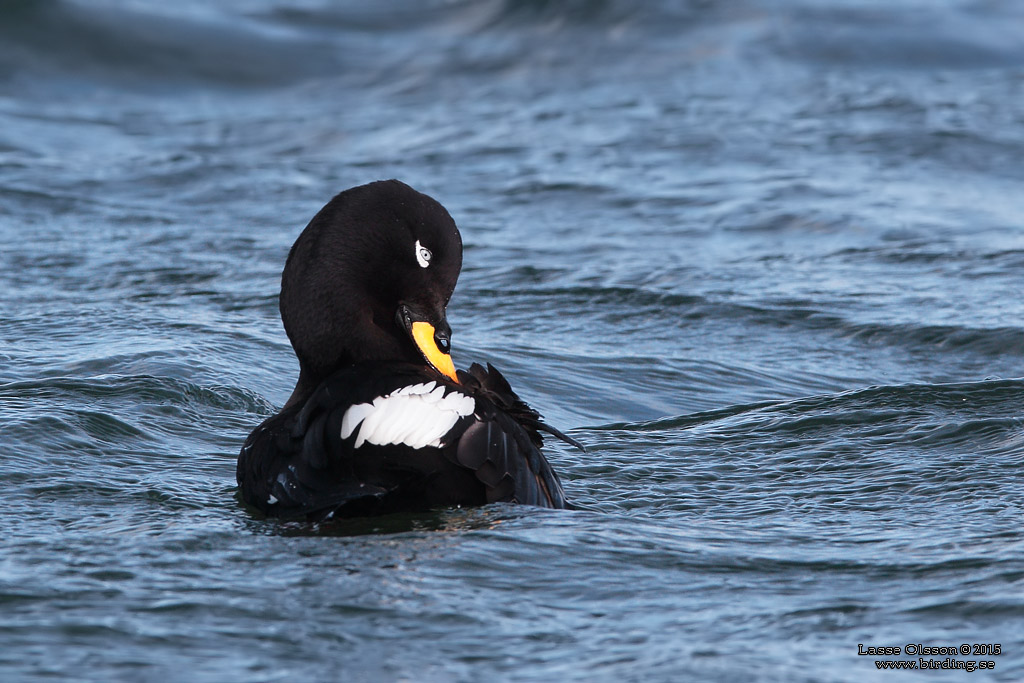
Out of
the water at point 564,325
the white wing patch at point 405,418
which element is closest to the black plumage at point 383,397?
the white wing patch at point 405,418

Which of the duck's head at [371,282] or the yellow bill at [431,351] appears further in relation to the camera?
the yellow bill at [431,351]

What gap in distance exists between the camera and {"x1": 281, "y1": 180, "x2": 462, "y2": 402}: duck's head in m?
4.71

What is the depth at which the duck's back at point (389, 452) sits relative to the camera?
4.13 meters

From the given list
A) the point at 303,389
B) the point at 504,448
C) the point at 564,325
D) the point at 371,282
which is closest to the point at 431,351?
the point at 371,282

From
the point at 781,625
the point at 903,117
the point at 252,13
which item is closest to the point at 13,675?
the point at 781,625

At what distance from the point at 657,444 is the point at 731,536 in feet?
4.37

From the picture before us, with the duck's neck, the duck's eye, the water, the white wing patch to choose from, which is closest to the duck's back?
the white wing patch

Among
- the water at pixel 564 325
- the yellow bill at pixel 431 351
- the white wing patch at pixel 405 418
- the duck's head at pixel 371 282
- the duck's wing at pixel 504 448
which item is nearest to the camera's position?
the water at pixel 564 325

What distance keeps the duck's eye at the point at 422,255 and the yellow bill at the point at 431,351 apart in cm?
21

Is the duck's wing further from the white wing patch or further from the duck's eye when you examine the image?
the duck's eye

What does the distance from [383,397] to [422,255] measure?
831mm

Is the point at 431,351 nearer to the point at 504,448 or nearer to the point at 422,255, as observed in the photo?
the point at 422,255

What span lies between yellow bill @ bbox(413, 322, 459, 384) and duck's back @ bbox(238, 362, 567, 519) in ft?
1.34

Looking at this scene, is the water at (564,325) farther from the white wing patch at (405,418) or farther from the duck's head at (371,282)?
the duck's head at (371,282)
